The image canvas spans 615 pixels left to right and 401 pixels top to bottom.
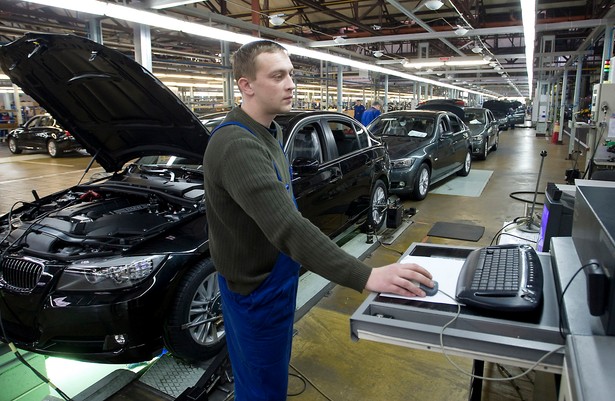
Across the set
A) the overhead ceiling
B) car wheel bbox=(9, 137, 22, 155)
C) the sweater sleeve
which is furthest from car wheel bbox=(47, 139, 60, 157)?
the sweater sleeve

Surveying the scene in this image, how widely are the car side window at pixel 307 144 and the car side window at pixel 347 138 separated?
2.50ft

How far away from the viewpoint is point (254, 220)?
1.30 metres

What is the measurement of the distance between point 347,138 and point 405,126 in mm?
3316

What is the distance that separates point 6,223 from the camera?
10.3 feet

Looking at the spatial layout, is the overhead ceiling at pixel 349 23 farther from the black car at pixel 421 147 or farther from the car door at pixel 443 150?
the car door at pixel 443 150

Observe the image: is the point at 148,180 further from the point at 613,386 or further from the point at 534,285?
the point at 613,386

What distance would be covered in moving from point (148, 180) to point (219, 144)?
2.27 meters

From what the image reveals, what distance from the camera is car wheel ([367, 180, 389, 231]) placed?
5.23m

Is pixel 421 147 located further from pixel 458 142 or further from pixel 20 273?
pixel 20 273

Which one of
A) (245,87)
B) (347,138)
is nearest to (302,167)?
(347,138)

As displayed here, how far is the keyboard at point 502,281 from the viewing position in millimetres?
1206

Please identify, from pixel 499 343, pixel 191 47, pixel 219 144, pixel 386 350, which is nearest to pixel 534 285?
pixel 499 343

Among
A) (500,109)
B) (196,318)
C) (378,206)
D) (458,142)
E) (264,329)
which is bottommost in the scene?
(196,318)

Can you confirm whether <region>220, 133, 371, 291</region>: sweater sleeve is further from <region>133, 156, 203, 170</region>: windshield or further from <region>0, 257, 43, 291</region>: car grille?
<region>133, 156, 203, 170</region>: windshield
